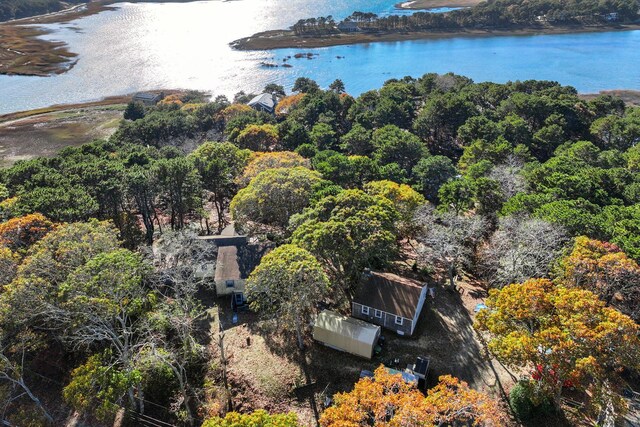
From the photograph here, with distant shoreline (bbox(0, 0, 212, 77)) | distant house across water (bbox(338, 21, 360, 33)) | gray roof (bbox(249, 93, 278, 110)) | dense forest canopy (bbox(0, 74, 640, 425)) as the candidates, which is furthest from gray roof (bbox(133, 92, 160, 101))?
distant house across water (bbox(338, 21, 360, 33))

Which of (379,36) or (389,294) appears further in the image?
(379,36)

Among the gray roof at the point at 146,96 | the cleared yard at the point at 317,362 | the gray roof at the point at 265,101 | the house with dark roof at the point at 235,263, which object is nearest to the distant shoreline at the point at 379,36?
the gray roof at the point at 146,96

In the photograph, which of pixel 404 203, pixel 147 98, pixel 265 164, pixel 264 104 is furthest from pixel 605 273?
pixel 147 98

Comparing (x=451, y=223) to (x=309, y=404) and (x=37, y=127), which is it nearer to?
(x=309, y=404)

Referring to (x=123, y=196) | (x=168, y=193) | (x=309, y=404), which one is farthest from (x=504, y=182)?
(x=123, y=196)

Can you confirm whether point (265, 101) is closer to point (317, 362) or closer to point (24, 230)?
point (24, 230)

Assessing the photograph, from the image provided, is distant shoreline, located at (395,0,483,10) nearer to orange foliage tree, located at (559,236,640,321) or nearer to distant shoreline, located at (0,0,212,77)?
distant shoreline, located at (0,0,212,77)
